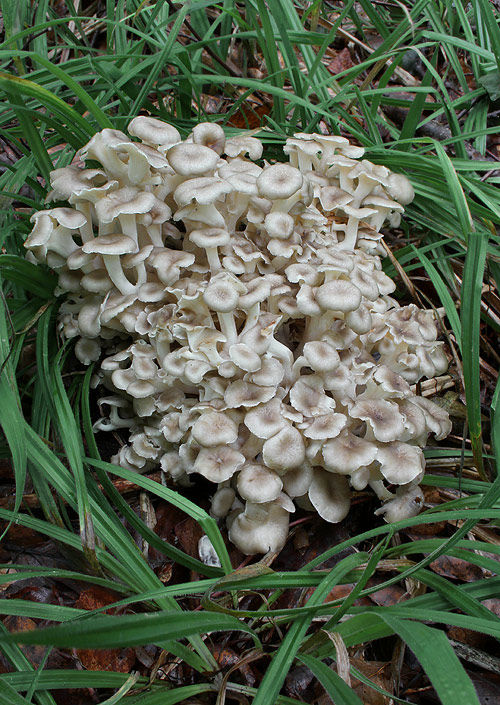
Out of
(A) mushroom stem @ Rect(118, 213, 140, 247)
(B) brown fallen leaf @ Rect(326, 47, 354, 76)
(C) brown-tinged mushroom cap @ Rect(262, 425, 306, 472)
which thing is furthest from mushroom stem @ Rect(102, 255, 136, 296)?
(B) brown fallen leaf @ Rect(326, 47, 354, 76)

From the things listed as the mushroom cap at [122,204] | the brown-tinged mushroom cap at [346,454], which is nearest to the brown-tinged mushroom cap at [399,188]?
the mushroom cap at [122,204]

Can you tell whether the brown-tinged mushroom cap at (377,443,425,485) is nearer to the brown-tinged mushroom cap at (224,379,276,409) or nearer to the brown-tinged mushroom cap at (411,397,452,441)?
the brown-tinged mushroom cap at (411,397,452,441)

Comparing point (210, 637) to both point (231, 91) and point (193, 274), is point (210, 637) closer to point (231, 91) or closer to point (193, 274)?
point (193, 274)

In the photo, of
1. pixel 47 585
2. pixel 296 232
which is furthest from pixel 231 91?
pixel 47 585

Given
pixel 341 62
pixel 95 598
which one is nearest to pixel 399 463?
pixel 95 598

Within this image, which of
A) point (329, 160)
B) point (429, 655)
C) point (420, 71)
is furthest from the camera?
point (420, 71)
